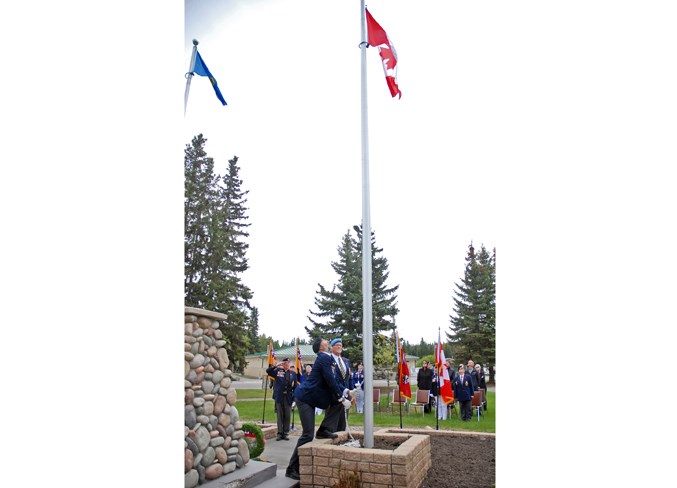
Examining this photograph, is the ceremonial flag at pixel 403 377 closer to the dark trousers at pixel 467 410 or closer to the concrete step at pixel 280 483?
the dark trousers at pixel 467 410

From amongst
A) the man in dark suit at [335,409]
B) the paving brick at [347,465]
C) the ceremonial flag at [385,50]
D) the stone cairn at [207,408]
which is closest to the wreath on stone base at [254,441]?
the man in dark suit at [335,409]

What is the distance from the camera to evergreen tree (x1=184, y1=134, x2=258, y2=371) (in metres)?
17.8

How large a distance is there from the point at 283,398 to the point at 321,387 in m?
3.18

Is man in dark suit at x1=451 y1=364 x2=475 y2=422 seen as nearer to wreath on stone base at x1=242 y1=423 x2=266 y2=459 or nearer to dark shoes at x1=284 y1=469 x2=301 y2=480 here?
wreath on stone base at x1=242 y1=423 x2=266 y2=459

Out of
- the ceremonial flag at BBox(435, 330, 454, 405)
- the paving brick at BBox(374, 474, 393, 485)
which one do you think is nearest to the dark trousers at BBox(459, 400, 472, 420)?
the ceremonial flag at BBox(435, 330, 454, 405)

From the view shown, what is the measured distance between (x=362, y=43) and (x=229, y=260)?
15.8 metres

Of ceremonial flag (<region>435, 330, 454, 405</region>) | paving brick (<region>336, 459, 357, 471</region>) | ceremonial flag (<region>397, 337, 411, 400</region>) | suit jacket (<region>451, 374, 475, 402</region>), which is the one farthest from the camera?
suit jacket (<region>451, 374, 475, 402</region>)

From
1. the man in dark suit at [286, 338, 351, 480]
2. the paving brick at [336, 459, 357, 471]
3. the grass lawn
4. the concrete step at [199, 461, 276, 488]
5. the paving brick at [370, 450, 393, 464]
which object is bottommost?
the grass lawn

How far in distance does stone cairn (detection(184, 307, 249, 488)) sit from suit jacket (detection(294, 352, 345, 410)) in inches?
27.6

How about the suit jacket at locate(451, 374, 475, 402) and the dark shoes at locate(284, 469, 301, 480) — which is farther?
the suit jacket at locate(451, 374, 475, 402)

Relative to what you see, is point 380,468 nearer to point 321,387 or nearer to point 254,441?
point 321,387
